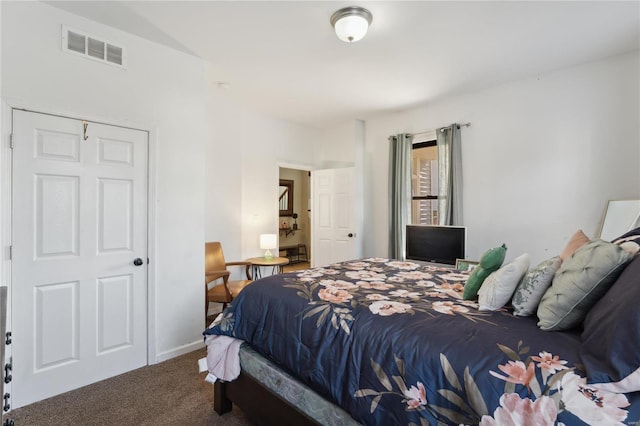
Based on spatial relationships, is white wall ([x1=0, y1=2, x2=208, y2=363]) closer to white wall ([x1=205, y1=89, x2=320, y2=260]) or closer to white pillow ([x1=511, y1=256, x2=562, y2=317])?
white wall ([x1=205, y1=89, x2=320, y2=260])

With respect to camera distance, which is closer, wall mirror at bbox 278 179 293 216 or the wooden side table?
the wooden side table

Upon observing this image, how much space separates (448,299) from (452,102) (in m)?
3.19

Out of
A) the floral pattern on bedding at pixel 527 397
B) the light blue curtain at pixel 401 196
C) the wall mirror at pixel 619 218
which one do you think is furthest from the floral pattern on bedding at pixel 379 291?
the light blue curtain at pixel 401 196

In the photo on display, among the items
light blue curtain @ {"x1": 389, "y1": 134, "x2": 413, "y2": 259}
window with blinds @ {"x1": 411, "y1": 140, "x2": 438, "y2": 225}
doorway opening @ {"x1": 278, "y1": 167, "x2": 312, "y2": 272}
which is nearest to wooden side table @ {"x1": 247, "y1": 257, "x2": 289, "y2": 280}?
light blue curtain @ {"x1": 389, "y1": 134, "x2": 413, "y2": 259}

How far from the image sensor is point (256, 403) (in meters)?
1.80

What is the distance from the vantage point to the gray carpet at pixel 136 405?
196cm

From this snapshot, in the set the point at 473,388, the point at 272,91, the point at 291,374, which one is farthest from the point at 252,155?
the point at 473,388

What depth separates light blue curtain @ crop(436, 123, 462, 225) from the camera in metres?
3.92

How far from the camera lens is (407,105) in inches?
169

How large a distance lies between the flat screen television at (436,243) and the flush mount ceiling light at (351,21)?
2.47 metres

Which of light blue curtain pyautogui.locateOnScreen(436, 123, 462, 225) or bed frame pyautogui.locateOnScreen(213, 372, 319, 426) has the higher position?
light blue curtain pyautogui.locateOnScreen(436, 123, 462, 225)

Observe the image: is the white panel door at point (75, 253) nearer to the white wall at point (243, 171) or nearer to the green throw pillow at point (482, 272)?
the white wall at point (243, 171)

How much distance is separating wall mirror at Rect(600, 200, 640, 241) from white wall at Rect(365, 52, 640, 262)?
15cm

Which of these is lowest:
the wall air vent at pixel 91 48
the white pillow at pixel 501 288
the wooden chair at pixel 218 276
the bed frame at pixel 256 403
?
the bed frame at pixel 256 403
